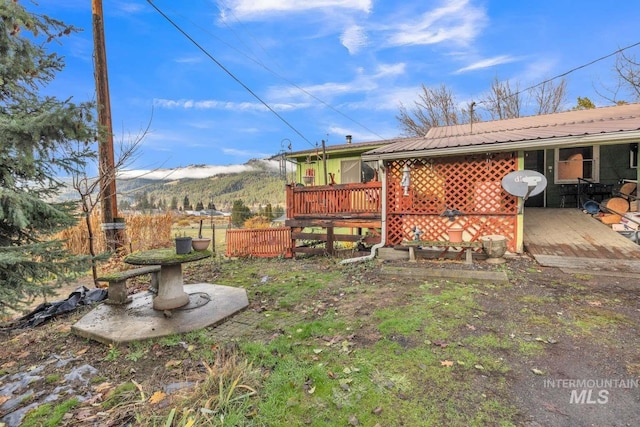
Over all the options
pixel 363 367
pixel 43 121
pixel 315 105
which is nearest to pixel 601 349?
pixel 363 367

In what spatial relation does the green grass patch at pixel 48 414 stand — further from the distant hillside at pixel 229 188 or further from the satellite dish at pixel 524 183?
the distant hillside at pixel 229 188

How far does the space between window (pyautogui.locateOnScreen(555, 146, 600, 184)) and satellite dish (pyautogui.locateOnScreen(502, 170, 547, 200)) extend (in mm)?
4939

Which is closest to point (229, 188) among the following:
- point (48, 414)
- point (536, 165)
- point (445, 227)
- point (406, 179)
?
point (536, 165)

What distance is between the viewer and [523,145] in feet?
20.4

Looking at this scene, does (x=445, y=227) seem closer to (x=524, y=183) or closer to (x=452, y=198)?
(x=452, y=198)

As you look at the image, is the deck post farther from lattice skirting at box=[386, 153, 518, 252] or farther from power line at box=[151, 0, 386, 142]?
power line at box=[151, 0, 386, 142]

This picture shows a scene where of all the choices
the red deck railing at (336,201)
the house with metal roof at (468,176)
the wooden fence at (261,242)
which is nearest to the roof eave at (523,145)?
the house with metal roof at (468,176)

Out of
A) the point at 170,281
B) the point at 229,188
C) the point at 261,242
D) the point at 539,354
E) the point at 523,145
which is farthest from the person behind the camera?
the point at 229,188

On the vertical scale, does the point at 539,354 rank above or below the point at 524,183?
below

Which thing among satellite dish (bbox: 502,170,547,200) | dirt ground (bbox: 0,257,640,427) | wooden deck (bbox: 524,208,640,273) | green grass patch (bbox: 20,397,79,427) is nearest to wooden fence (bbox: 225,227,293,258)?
dirt ground (bbox: 0,257,640,427)

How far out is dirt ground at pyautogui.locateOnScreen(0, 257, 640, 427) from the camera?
230 cm

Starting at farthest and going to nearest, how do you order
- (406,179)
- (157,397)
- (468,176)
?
(406,179) → (468,176) → (157,397)

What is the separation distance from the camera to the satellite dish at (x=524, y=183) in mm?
6168

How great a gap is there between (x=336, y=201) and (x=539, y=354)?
6.14 m
